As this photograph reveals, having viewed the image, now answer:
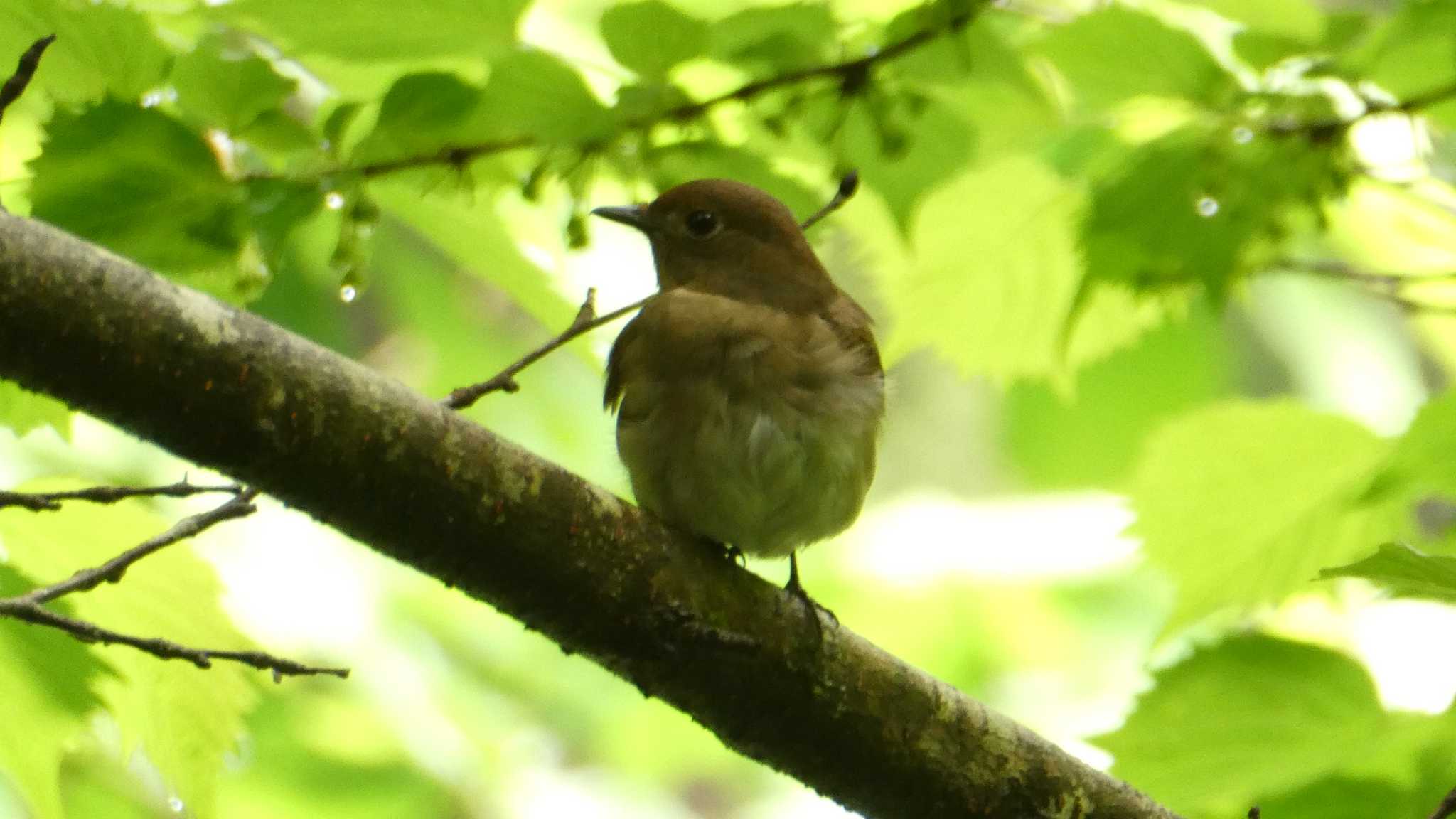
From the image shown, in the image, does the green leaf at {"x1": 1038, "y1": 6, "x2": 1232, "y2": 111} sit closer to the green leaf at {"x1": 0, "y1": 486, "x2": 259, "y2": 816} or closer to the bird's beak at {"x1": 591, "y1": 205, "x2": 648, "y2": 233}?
the bird's beak at {"x1": 591, "y1": 205, "x2": 648, "y2": 233}

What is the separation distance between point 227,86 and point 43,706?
106 cm

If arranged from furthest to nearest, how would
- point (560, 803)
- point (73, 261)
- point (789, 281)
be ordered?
point (560, 803) < point (789, 281) < point (73, 261)

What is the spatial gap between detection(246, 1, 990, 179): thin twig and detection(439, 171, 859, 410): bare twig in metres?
0.19

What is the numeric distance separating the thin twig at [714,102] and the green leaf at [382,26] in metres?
0.17

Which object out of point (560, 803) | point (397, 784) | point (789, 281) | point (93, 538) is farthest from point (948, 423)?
point (93, 538)

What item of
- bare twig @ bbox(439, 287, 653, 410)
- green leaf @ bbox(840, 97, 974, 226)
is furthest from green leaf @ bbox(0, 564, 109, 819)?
green leaf @ bbox(840, 97, 974, 226)

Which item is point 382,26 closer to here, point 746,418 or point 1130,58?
point 746,418

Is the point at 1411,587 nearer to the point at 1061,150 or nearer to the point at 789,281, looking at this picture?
the point at 1061,150

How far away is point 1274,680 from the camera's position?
115 inches

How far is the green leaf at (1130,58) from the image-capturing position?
10.1 feet

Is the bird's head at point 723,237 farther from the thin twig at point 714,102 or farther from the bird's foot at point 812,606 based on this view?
the bird's foot at point 812,606

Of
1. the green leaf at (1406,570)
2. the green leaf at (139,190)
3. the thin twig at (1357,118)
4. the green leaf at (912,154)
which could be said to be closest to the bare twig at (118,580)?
the green leaf at (139,190)

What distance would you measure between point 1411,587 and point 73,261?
1.83 metres

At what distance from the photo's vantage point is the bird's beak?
3898mm
